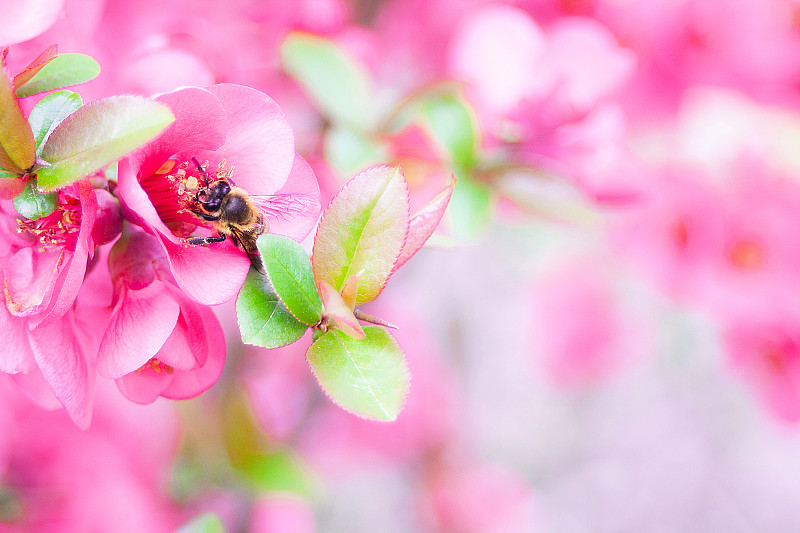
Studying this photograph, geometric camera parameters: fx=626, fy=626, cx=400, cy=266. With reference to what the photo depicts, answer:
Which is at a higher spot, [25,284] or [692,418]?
[25,284]

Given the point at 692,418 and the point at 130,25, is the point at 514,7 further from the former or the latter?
the point at 692,418

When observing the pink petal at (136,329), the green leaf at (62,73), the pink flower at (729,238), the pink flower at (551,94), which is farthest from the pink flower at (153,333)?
the pink flower at (729,238)

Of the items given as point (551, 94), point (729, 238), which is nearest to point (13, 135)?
point (551, 94)

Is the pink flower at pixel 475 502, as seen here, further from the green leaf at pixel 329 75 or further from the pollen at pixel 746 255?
the green leaf at pixel 329 75

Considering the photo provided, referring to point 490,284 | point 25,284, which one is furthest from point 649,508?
point 25,284

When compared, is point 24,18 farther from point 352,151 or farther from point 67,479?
point 67,479

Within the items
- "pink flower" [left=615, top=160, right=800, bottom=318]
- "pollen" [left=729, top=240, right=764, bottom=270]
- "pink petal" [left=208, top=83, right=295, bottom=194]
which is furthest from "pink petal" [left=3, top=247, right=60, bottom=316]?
"pollen" [left=729, top=240, right=764, bottom=270]
